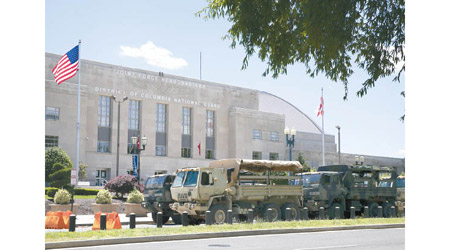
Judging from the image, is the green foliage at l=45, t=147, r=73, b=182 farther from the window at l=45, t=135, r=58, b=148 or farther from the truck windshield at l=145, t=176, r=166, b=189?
the truck windshield at l=145, t=176, r=166, b=189

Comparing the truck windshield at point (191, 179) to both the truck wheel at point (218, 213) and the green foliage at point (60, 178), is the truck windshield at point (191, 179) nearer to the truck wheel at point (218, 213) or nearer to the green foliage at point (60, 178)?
the truck wheel at point (218, 213)

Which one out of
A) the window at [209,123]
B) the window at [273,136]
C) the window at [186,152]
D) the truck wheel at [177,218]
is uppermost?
the window at [209,123]

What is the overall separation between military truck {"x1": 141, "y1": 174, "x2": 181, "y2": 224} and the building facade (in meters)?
32.3

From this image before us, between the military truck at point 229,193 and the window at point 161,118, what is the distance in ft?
151

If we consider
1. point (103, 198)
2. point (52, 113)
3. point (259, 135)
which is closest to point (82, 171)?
point (52, 113)

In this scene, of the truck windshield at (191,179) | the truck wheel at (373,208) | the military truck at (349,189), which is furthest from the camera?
the truck wheel at (373,208)

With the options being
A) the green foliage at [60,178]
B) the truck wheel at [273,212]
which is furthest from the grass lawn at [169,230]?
the green foliage at [60,178]

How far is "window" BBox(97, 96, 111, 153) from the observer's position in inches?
2464

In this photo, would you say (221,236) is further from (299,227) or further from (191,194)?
(191,194)

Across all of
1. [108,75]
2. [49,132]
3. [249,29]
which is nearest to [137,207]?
[249,29]

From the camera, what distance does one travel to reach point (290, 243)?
13031 millimetres

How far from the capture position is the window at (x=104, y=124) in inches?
2464

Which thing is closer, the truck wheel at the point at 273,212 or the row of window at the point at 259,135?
the truck wheel at the point at 273,212

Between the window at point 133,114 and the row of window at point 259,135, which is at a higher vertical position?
the window at point 133,114
